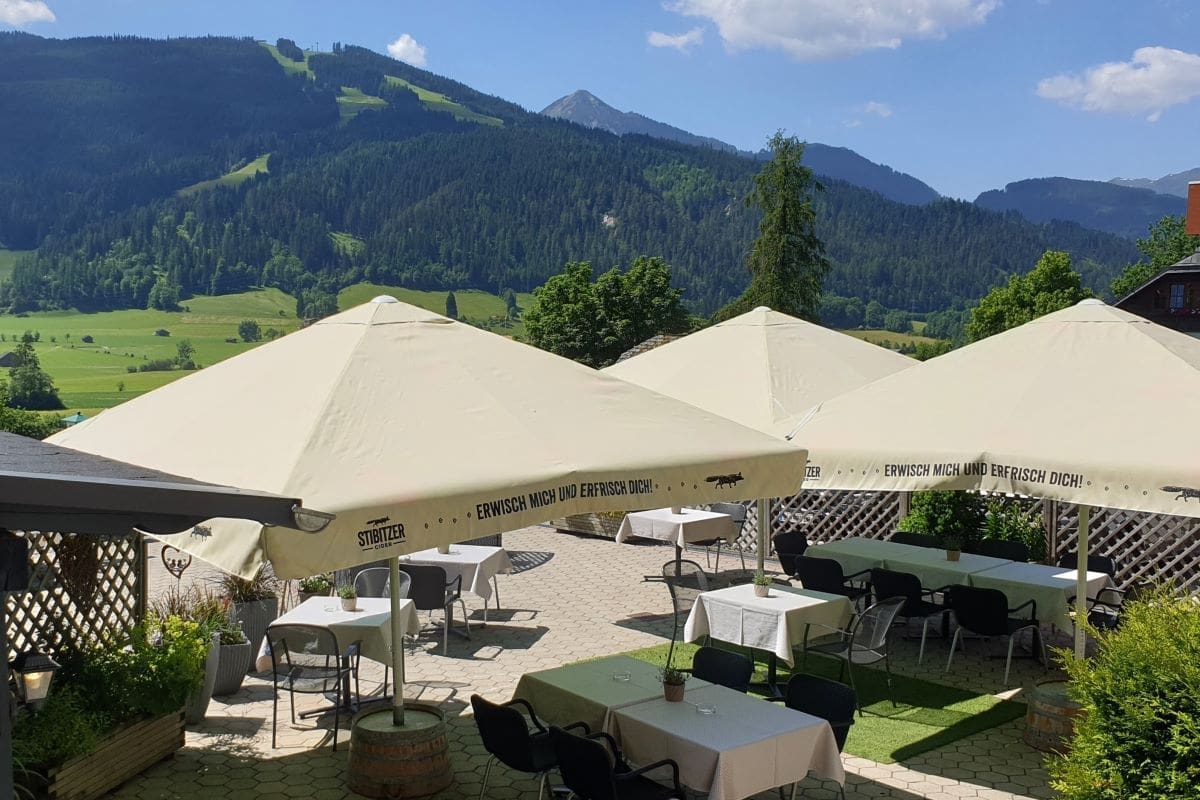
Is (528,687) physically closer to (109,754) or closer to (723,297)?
(109,754)

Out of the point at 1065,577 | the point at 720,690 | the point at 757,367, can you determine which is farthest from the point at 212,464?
the point at 1065,577

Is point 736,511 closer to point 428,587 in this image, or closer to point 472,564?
point 472,564

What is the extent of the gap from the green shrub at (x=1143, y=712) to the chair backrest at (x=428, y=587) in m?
6.34

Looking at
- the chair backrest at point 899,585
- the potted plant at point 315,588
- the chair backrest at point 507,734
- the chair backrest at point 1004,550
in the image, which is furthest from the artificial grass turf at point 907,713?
the potted plant at point 315,588

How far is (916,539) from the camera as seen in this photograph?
1221 centimetres

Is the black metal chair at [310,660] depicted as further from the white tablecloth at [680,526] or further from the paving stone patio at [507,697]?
the white tablecloth at [680,526]

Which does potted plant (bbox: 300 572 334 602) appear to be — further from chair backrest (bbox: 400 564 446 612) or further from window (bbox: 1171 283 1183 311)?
window (bbox: 1171 283 1183 311)

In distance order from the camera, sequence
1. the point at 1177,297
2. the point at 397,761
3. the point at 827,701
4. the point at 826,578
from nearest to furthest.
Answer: the point at 827,701 → the point at 397,761 → the point at 826,578 → the point at 1177,297

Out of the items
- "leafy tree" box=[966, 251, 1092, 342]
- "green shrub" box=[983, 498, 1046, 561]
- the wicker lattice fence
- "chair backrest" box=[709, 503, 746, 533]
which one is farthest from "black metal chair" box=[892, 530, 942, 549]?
"leafy tree" box=[966, 251, 1092, 342]

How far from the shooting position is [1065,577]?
10008mm

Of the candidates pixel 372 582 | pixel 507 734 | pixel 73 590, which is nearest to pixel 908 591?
pixel 372 582

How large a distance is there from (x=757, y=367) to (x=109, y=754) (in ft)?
20.7

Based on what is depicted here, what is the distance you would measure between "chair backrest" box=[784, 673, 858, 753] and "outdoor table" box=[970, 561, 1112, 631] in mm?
3845

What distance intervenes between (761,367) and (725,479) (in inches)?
173
